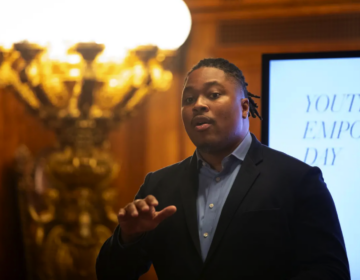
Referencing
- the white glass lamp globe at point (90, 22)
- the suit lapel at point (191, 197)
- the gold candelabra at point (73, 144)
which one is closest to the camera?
the suit lapel at point (191, 197)

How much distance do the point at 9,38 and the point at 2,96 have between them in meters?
1.18

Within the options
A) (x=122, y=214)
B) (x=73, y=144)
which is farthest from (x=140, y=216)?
(x=73, y=144)

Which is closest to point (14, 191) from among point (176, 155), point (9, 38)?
point (176, 155)

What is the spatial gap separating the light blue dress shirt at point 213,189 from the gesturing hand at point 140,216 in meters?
0.14

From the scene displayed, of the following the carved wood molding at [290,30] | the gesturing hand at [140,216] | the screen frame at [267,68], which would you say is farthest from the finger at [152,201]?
the carved wood molding at [290,30]

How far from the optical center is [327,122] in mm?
1532

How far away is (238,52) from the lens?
304cm

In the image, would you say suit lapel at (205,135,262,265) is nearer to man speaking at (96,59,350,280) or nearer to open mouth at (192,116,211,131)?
man speaking at (96,59,350,280)

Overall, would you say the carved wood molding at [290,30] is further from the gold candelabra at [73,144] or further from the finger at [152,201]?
the finger at [152,201]

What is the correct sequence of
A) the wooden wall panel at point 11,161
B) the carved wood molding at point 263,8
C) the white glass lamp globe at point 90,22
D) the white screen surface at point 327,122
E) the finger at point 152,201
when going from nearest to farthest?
1. the finger at point 152,201
2. the white screen surface at point 327,122
3. the white glass lamp globe at point 90,22
4. the carved wood molding at point 263,8
5. the wooden wall panel at point 11,161

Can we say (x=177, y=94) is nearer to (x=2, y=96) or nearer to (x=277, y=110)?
(x=2, y=96)

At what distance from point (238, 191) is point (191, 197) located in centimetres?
13

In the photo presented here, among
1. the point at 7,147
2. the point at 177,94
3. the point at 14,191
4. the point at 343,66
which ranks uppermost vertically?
the point at 343,66

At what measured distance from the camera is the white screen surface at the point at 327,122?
4.95 feet
